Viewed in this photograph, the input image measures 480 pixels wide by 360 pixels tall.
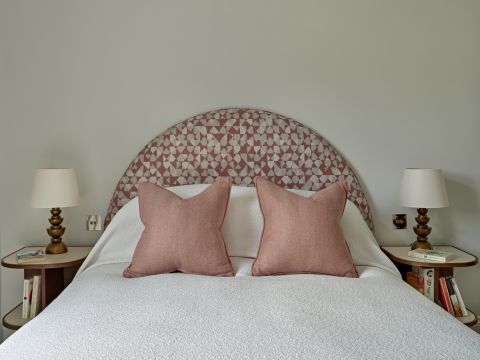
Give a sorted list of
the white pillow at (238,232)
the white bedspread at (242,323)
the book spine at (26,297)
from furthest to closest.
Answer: the book spine at (26,297)
the white pillow at (238,232)
the white bedspread at (242,323)

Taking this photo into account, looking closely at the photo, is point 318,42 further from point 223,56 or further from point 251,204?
point 251,204

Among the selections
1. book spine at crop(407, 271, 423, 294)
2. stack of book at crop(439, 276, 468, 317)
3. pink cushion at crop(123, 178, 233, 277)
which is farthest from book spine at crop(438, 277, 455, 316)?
pink cushion at crop(123, 178, 233, 277)

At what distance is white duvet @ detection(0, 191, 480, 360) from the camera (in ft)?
4.29

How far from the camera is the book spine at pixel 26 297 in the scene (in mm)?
2545

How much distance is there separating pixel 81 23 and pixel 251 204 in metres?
1.52

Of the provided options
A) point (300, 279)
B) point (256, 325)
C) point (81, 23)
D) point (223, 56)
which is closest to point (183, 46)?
point (223, 56)

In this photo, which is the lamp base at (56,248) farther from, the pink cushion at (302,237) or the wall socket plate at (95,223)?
the pink cushion at (302,237)

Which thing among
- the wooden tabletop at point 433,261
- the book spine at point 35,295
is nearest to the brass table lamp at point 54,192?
the book spine at point 35,295

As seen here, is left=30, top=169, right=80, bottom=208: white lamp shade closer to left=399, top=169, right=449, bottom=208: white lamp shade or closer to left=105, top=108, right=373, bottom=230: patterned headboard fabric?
left=105, top=108, right=373, bottom=230: patterned headboard fabric

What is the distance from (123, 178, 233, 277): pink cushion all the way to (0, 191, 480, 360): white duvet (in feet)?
0.30

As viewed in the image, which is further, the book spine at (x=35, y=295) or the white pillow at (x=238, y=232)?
the book spine at (x=35, y=295)

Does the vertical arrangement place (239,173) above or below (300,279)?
above

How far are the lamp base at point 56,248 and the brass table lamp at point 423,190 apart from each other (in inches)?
76.2

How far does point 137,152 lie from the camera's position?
2887 mm
